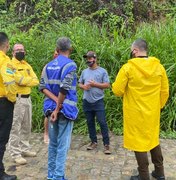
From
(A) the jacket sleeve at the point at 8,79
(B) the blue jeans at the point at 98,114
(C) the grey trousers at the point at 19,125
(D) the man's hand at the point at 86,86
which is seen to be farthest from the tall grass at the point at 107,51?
(A) the jacket sleeve at the point at 8,79

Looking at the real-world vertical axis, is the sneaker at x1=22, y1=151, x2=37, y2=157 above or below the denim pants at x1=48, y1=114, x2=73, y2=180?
below

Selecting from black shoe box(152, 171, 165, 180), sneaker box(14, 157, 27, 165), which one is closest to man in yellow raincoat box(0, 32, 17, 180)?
sneaker box(14, 157, 27, 165)

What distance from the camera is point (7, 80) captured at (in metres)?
4.91

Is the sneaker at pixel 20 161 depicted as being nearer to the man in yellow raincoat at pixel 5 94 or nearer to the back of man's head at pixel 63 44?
the man in yellow raincoat at pixel 5 94

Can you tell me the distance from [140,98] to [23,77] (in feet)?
6.24

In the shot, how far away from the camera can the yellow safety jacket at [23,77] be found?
5746mm

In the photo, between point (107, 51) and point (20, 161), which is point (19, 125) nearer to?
point (20, 161)

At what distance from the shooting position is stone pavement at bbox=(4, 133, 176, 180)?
5570 mm

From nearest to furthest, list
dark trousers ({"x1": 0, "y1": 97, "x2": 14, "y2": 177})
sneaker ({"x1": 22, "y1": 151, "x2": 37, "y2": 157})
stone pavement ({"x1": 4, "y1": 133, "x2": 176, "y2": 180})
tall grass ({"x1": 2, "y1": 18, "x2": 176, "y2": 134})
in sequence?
dark trousers ({"x1": 0, "y1": 97, "x2": 14, "y2": 177}) → stone pavement ({"x1": 4, "y1": 133, "x2": 176, "y2": 180}) → sneaker ({"x1": 22, "y1": 151, "x2": 37, "y2": 157}) → tall grass ({"x1": 2, "y1": 18, "x2": 176, "y2": 134})

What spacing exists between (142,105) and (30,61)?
4.45 metres

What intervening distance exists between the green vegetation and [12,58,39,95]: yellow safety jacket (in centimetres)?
225

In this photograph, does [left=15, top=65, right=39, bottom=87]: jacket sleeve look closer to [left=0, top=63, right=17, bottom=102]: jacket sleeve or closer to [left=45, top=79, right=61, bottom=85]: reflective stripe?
[left=0, top=63, right=17, bottom=102]: jacket sleeve

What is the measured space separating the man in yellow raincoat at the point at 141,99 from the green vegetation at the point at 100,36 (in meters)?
2.75

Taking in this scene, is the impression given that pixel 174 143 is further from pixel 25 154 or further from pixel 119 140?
pixel 25 154
